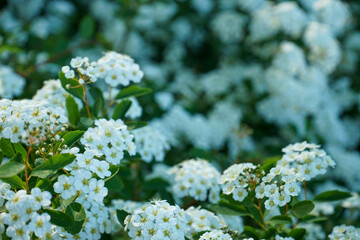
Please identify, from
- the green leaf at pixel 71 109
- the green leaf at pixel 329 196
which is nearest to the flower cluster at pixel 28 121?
the green leaf at pixel 71 109

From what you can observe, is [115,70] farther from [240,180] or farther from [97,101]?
[240,180]

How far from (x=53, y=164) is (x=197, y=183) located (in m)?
1.00

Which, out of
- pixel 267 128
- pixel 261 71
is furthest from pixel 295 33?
pixel 267 128

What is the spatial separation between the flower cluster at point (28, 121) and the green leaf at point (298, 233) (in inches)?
51.9

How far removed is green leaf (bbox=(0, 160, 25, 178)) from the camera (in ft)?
5.75

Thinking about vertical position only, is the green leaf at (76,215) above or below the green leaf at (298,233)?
below

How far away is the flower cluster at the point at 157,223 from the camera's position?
77.0 inches

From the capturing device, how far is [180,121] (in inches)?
149

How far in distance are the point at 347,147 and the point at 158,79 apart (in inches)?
90.4

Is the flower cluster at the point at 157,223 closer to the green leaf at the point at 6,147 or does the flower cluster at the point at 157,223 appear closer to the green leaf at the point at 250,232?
the green leaf at the point at 250,232

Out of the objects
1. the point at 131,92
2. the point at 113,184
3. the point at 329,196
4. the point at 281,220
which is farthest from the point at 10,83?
the point at 329,196

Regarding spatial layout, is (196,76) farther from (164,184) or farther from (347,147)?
(164,184)

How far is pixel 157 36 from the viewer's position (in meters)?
5.26

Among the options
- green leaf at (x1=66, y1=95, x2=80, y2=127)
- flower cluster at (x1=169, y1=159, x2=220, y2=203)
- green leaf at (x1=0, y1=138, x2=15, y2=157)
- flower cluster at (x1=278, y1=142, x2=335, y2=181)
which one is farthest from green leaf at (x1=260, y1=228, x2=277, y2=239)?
green leaf at (x1=0, y1=138, x2=15, y2=157)
